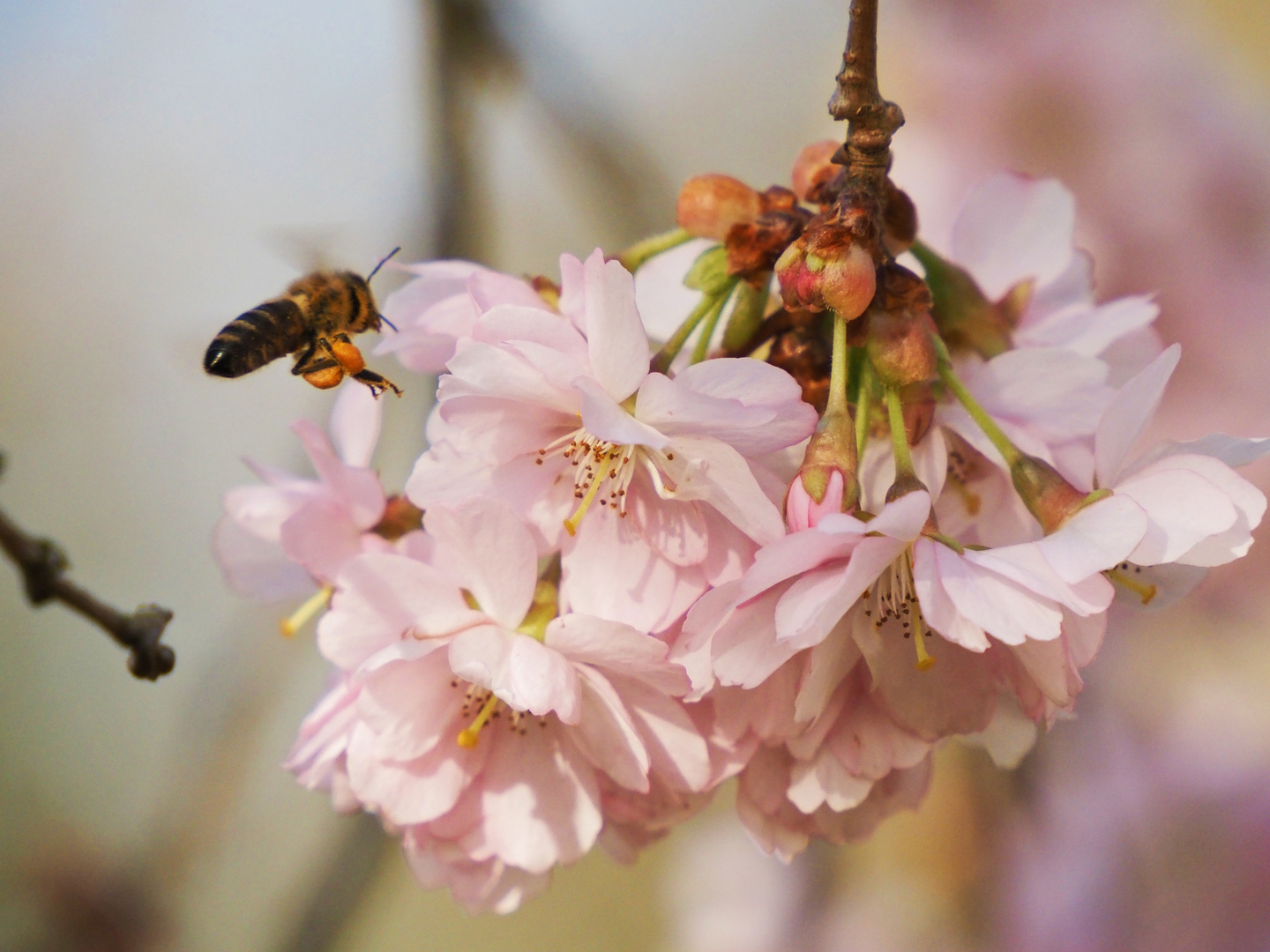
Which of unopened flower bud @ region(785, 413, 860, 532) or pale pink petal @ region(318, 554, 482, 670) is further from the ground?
pale pink petal @ region(318, 554, 482, 670)

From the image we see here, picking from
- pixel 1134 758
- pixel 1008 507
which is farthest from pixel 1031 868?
pixel 1008 507

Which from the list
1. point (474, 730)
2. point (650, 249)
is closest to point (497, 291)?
point (650, 249)

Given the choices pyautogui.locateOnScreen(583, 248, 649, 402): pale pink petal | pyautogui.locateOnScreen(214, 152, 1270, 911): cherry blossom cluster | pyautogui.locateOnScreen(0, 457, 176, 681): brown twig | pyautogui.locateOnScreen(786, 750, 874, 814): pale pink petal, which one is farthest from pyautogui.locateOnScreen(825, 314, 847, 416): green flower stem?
pyautogui.locateOnScreen(0, 457, 176, 681): brown twig

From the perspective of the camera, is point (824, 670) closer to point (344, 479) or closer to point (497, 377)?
point (497, 377)

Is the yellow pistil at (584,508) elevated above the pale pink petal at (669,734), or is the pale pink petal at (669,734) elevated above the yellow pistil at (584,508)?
the yellow pistil at (584,508)

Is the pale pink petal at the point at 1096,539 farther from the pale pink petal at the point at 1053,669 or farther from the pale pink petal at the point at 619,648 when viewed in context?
the pale pink petal at the point at 619,648

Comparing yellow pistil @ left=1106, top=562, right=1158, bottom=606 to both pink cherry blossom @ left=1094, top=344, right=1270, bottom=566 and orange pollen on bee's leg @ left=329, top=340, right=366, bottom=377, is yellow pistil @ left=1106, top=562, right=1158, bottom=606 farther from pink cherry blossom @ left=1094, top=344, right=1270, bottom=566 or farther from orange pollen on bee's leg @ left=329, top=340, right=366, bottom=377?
orange pollen on bee's leg @ left=329, top=340, right=366, bottom=377

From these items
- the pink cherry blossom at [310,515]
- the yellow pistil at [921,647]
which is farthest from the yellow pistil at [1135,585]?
the pink cherry blossom at [310,515]
